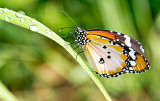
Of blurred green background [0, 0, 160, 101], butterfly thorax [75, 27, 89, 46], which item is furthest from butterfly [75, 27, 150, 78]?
blurred green background [0, 0, 160, 101]

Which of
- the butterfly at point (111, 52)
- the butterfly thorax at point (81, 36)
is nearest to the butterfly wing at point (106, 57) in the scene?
the butterfly at point (111, 52)

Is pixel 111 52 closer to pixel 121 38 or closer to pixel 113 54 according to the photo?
pixel 113 54

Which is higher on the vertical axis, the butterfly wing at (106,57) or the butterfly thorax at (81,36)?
the butterfly thorax at (81,36)

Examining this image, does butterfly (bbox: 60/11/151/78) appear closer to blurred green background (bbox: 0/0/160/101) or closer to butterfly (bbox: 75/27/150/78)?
butterfly (bbox: 75/27/150/78)

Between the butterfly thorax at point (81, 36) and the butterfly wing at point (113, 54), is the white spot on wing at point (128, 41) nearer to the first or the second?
the butterfly wing at point (113, 54)

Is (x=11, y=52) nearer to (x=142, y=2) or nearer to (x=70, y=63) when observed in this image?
(x=70, y=63)
